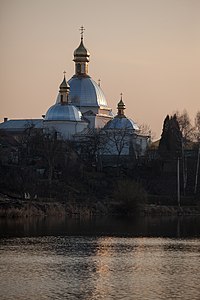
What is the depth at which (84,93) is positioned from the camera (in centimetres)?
9212

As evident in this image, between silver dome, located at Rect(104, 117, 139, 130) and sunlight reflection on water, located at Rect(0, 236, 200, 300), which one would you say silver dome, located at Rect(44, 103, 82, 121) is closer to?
silver dome, located at Rect(104, 117, 139, 130)

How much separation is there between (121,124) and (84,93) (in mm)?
6437

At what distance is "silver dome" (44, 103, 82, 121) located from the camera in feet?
284

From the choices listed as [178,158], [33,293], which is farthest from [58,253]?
[178,158]

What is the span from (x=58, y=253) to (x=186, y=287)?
358 inches

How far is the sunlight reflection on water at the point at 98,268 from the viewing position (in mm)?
24547

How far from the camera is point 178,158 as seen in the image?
7350cm

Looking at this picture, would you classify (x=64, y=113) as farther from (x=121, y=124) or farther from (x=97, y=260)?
(x=97, y=260)

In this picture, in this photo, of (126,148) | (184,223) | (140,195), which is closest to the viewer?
(184,223)

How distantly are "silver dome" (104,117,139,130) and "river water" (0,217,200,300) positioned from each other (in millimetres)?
38373

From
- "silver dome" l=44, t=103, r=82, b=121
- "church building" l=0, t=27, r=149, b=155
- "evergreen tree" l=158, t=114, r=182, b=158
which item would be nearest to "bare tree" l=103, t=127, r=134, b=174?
"church building" l=0, t=27, r=149, b=155

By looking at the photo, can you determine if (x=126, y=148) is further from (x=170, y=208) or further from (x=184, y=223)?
(x=184, y=223)

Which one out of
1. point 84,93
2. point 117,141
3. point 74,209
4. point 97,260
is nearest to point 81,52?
point 84,93

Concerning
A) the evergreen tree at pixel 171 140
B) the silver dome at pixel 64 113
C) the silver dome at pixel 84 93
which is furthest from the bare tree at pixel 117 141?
the silver dome at pixel 84 93
